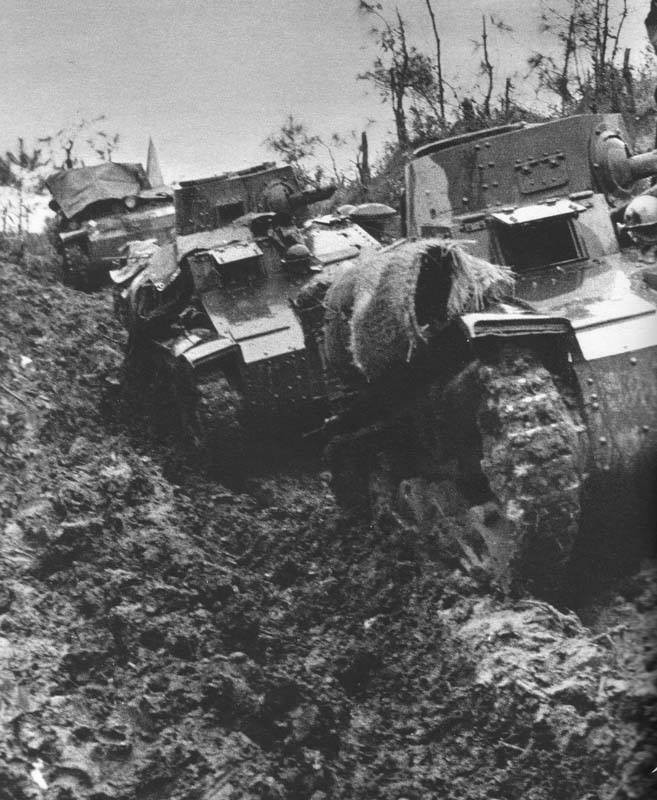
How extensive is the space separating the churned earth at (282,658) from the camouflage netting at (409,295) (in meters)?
1.21

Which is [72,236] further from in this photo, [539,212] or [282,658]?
[282,658]

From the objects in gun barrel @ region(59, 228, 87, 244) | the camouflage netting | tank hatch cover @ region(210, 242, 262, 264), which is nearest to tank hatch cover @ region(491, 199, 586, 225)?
the camouflage netting

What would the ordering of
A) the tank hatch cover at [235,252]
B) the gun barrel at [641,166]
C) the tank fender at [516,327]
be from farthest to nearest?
the tank hatch cover at [235,252] < the gun barrel at [641,166] < the tank fender at [516,327]

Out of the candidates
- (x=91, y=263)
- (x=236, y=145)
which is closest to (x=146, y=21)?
(x=236, y=145)

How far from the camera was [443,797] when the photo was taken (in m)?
4.14

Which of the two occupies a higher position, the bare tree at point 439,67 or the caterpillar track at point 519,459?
the bare tree at point 439,67

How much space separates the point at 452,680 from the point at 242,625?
52.1 inches

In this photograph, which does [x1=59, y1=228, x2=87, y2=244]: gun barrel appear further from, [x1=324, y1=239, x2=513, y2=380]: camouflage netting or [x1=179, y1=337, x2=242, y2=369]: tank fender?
[x1=324, y1=239, x2=513, y2=380]: camouflage netting

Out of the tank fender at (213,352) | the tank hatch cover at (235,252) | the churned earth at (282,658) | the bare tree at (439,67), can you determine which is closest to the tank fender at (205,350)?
the tank fender at (213,352)

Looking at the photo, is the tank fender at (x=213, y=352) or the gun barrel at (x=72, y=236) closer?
the tank fender at (x=213, y=352)

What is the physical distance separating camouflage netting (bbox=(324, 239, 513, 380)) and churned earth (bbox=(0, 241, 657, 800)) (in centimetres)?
121

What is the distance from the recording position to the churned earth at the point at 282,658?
4254 mm

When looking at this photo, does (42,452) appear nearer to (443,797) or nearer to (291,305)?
(291,305)

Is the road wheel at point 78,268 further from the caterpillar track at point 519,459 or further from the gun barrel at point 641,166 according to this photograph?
the caterpillar track at point 519,459
